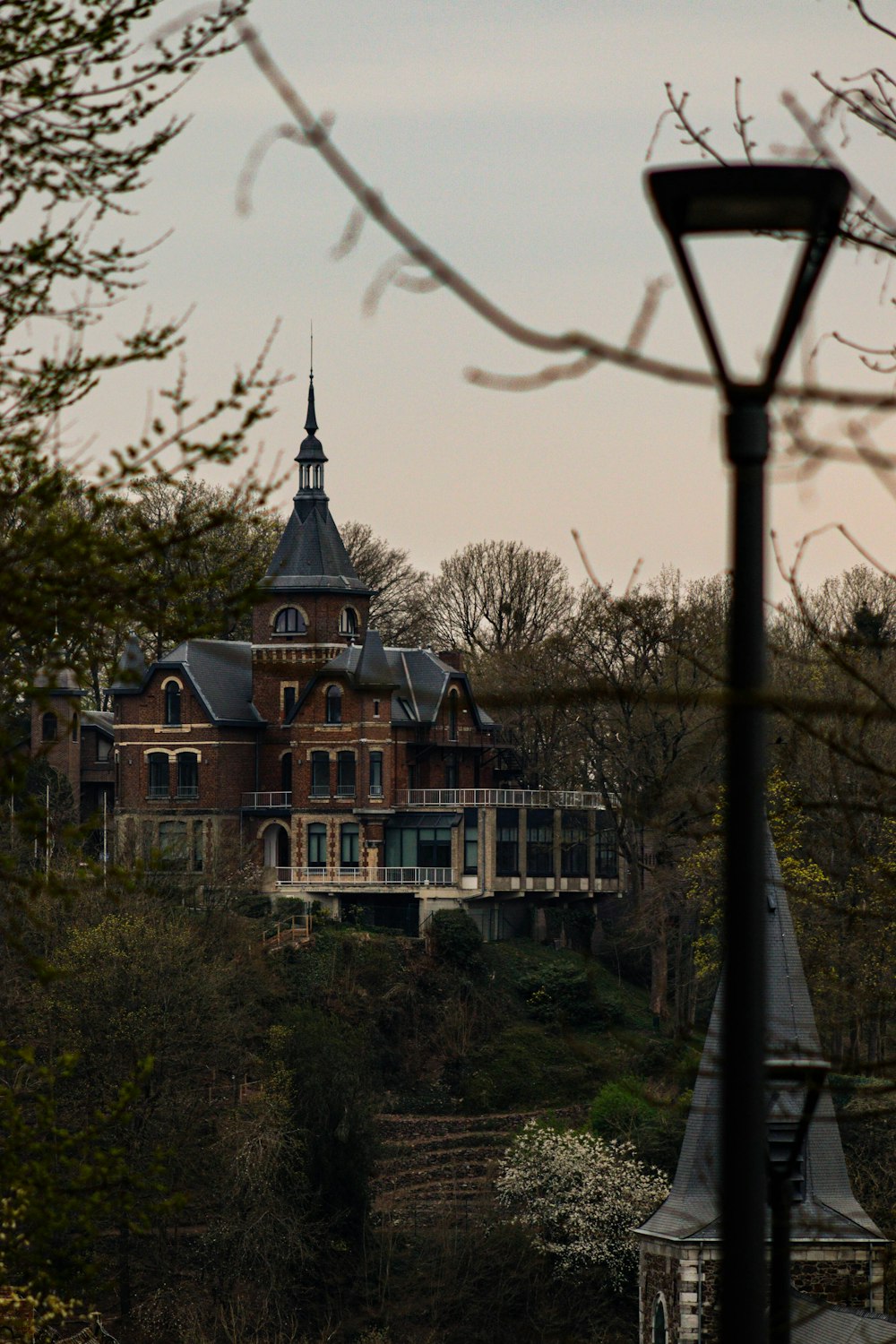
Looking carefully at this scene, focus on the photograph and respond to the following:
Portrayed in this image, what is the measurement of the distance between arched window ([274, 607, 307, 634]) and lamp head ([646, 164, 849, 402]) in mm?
50378

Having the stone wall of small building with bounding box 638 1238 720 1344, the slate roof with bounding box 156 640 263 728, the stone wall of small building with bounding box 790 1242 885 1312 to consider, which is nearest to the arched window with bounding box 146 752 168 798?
the slate roof with bounding box 156 640 263 728

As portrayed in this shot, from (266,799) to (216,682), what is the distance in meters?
3.80

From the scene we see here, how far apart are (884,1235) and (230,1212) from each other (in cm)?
1316

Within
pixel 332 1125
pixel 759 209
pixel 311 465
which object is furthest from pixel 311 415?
pixel 759 209

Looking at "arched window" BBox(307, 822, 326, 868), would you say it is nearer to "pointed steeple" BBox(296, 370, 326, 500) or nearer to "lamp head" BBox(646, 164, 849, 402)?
"pointed steeple" BBox(296, 370, 326, 500)

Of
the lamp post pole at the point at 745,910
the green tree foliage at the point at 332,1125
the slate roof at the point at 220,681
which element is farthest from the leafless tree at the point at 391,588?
the lamp post pole at the point at 745,910

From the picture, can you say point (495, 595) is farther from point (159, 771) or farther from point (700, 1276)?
point (700, 1276)

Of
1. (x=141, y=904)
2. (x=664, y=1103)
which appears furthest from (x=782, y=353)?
(x=141, y=904)

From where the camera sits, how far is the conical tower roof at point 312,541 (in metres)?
54.5

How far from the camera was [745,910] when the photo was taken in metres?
4.05

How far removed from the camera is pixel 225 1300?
3253cm

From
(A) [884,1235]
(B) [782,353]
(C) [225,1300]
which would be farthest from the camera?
(C) [225,1300]

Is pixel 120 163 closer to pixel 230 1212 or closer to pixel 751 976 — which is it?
pixel 751 976

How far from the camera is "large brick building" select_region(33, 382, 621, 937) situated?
172 feet
